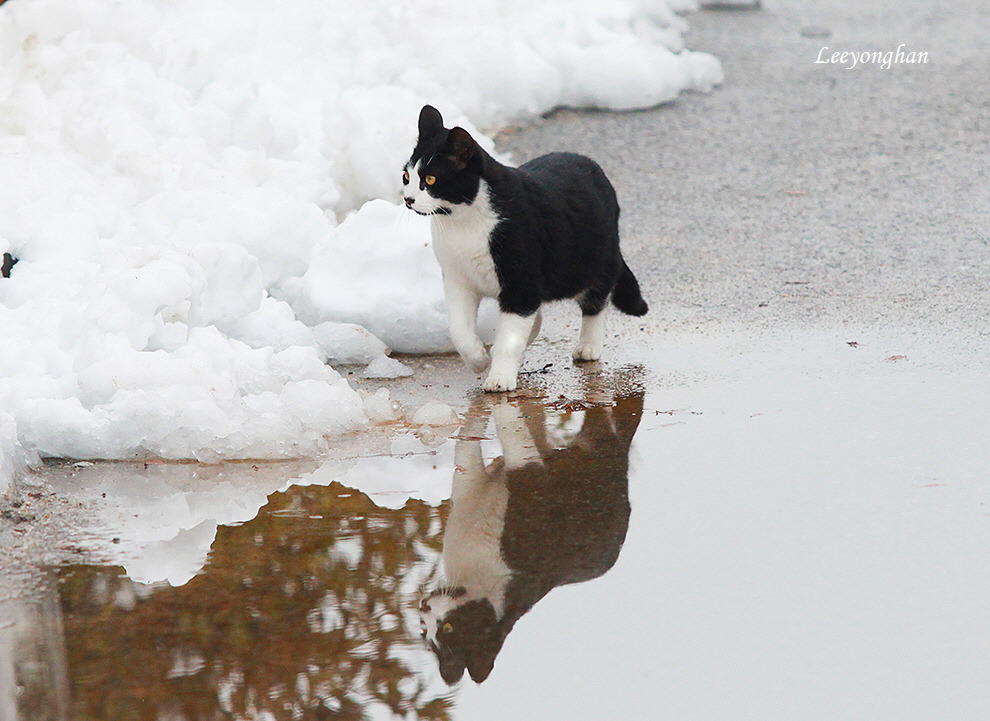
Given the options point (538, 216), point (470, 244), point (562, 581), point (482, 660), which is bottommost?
point (482, 660)

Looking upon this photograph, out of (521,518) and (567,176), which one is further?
(567,176)

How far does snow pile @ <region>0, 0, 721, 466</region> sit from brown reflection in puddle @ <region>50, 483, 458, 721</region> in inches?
34.9

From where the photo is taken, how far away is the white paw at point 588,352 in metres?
5.45

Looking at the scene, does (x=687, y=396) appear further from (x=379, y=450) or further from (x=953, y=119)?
(x=953, y=119)

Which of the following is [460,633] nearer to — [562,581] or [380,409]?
[562,581]

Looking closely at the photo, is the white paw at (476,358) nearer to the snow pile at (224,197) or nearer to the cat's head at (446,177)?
the snow pile at (224,197)

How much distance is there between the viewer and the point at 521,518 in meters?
3.58

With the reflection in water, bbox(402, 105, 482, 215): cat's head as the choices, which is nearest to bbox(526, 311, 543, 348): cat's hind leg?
bbox(402, 105, 482, 215): cat's head

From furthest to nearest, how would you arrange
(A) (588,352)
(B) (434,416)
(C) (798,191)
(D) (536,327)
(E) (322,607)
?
1. (C) (798,191)
2. (D) (536,327)
3. (A) (588,352)
4. (B) (434,416)
5. (E) (322,607)

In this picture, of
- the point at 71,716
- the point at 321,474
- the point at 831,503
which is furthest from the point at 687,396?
the point at 71,716

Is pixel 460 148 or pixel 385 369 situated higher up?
pixel 460 148

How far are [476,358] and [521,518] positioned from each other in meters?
1.68

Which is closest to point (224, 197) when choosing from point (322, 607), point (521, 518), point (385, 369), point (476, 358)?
point (385, 369)

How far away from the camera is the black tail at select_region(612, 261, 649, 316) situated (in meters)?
5.65
